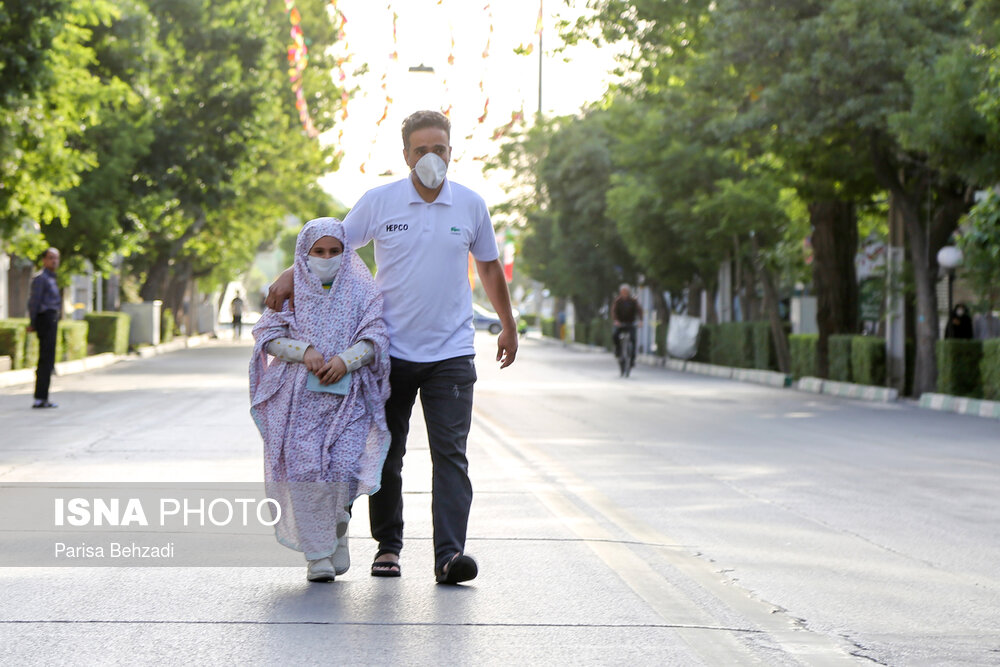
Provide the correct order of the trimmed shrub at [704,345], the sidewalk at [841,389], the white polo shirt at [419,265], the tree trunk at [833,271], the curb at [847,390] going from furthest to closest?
1. the trimmed shrub at [704,345]
2. the tree trunk at [833,271]
3. the curb at [847,390]
4. the sidewalk at [841,389]
5. the white polo shirt at [419,265]

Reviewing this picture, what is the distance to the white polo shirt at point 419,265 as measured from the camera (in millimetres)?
6445

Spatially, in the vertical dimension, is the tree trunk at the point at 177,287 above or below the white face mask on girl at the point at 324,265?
above

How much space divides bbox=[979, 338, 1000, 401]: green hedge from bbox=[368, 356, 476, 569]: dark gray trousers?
16792 mm

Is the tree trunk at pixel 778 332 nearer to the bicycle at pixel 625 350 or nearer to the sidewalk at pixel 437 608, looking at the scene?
the bicycle at pixel 625 350

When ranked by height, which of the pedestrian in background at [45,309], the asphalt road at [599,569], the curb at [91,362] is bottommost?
the asphalt road at [599,569]

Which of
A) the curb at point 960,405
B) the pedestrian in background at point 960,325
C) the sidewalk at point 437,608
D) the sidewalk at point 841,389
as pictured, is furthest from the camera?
the pedestrian in background at point 960,325

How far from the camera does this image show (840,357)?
28172 millimetres

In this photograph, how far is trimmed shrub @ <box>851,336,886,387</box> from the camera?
2642 cm

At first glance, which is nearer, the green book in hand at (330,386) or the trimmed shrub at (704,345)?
the green book in hand at (330,386)

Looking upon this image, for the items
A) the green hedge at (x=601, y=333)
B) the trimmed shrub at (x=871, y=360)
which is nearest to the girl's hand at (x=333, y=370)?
the trimmed shrub at (x=871, y=360)

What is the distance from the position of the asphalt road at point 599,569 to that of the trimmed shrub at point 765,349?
1752 centimetres

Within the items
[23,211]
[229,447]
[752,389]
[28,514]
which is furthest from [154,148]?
[28,514]

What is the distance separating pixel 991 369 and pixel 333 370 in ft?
57.8

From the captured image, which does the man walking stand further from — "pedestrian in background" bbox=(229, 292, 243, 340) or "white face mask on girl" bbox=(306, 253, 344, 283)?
"pedestrian in background" bbox=(229, 292, 243, 340)
